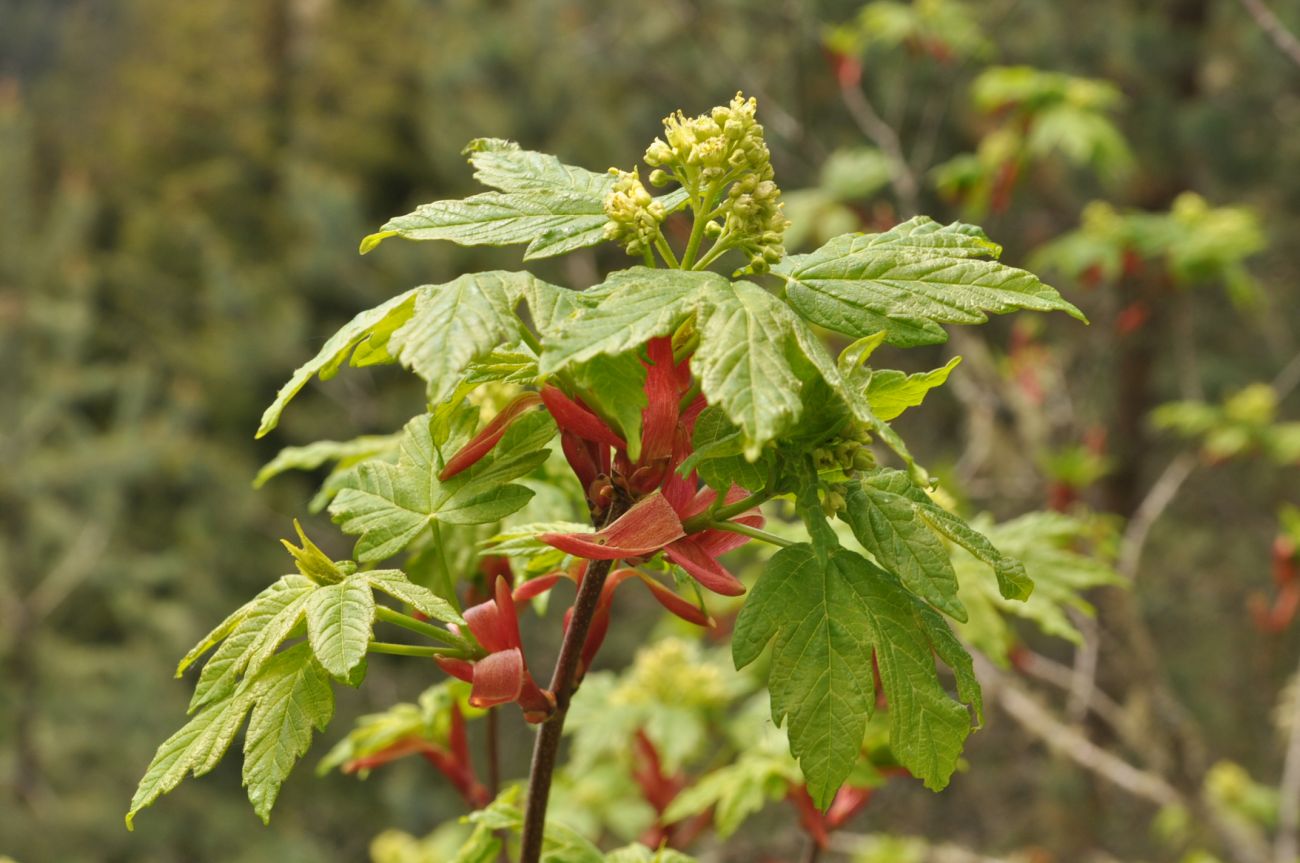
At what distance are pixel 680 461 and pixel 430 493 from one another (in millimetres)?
203

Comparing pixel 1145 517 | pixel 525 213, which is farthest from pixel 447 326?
pixel 1145 517

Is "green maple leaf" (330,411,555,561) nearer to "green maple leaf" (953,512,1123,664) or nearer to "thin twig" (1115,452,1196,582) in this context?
"green maple leaf" (953,512,1123,664)

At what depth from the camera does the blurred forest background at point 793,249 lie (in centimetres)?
336

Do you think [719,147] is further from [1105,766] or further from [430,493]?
[1105,766]

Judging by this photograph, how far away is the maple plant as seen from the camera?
676 mm

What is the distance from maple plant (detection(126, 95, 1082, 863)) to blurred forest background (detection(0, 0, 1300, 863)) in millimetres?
1922

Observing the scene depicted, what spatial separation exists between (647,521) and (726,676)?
4.41 ft

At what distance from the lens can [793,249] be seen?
4.15 metres

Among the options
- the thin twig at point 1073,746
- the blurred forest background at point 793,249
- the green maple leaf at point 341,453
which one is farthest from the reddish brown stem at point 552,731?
the blurred forest background at point 793,249

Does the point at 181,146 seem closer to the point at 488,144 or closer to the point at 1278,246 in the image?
the point at 1278,246

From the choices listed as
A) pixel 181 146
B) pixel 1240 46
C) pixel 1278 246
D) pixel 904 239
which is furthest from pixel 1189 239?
pixel 181 146

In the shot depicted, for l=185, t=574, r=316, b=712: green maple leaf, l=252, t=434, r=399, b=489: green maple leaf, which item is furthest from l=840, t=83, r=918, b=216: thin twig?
l=185, t=574, r=316, b=712: green maple leaf

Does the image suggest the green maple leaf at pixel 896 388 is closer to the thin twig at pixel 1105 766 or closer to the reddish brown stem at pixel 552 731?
the reddish brown stem at pixel 552 731

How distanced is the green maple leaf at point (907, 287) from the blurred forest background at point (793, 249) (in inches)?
73.8
